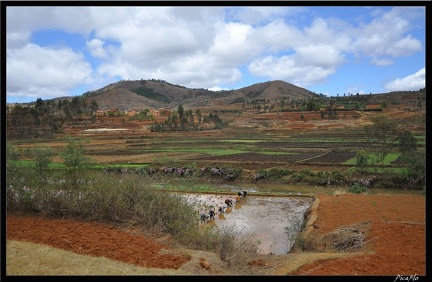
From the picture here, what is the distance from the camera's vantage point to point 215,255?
8.81 metres

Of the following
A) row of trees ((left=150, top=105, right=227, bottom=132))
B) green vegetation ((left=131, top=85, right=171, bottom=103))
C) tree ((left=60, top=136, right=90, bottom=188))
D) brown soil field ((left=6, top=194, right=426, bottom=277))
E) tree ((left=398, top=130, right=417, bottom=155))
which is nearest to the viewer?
brown soil field ((left=6, top=194, right=426, bottom=277))

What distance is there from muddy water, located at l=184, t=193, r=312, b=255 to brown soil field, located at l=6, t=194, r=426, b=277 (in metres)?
→ 1.55

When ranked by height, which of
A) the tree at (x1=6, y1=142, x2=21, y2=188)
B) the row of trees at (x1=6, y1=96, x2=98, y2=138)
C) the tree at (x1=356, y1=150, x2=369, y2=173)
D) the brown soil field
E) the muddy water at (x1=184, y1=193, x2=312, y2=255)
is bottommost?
the muddy water at (x1=184, y1=193, x2=312, y2=255)

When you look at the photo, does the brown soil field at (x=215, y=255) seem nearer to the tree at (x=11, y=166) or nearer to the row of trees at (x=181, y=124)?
the tree at (x=11, y=166)

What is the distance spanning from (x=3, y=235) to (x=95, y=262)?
196cm

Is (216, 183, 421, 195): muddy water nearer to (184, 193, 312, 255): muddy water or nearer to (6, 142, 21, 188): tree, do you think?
(184, 193, 312, 255): muddy water

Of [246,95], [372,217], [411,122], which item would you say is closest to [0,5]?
[372,217]

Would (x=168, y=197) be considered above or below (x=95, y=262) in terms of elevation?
above

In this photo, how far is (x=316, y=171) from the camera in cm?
2680

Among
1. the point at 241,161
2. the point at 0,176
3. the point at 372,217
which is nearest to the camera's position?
the point at 0,176

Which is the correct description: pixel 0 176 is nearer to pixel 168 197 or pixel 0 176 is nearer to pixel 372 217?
pixel 168 197

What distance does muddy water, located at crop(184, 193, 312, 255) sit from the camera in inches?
514

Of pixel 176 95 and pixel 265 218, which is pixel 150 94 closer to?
pixel 176 95

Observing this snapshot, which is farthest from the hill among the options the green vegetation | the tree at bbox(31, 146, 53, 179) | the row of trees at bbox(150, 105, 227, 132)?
the tree at bbox(31, 146, 53, 179)
